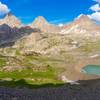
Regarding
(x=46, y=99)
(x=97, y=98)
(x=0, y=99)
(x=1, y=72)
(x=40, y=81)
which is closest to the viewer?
(x=0, y=99)

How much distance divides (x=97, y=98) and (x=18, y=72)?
360 feet

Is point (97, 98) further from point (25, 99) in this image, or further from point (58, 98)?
point (25, 99)

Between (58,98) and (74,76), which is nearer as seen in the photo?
(58,98)

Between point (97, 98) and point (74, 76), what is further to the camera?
point (74, 76)

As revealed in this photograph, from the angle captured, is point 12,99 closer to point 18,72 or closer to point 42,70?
point 18,72

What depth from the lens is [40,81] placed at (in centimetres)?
13338

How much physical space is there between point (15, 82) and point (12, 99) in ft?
255

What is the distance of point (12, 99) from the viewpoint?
47.8 m

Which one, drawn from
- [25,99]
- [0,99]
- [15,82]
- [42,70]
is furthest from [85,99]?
[42,70]

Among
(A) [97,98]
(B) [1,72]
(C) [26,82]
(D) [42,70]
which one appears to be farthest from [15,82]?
(A) [97,98]

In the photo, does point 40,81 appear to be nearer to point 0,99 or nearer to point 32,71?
point 32,71

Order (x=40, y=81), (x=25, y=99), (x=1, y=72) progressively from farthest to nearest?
(x=1, y=72), (x=40, y=81), (x=25, y=99)

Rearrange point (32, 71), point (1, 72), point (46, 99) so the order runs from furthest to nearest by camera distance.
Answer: point (32, 71) < point (1, 72) < point (46, 99)

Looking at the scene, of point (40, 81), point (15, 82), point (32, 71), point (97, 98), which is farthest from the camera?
point (32, 71)
